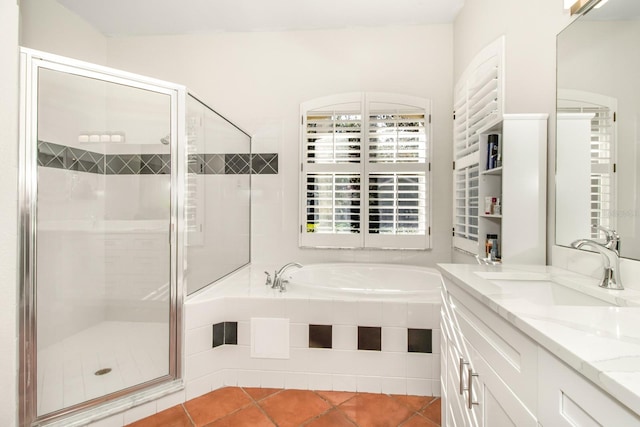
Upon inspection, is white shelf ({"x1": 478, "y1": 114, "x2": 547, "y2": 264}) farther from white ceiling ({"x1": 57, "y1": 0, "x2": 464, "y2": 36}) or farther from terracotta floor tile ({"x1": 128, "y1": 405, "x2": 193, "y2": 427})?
terracotta floor tile ({"x1": 128, "y1": 405, "x2": 193, "y2": 427})

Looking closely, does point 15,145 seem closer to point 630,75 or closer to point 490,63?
point 630,75

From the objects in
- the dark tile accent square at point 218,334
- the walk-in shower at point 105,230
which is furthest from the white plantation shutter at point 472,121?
the walk-in shower at point 105,230

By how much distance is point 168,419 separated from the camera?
1529mm

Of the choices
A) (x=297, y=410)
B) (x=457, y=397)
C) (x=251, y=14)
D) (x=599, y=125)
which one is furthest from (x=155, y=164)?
(x=599, y=125)

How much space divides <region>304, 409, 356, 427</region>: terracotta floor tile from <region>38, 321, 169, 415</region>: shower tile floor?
87cm

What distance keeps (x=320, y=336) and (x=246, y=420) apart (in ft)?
1.79

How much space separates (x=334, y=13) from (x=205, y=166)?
1.68 m

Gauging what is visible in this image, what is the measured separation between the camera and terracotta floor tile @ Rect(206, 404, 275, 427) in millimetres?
1499

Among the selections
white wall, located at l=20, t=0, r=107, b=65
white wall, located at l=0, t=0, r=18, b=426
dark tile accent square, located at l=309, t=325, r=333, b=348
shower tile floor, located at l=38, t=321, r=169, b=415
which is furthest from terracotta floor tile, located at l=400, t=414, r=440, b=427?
white wall, located at l=20, t=0, r=107, b=65

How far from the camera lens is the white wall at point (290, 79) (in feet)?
8.80

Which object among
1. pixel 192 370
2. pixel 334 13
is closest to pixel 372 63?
pixel 334 13

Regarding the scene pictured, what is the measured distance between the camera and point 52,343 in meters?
1.55

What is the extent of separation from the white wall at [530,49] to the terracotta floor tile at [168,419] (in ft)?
6.51

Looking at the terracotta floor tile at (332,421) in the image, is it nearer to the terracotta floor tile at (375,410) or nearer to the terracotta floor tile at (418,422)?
the terracotta floor tile at (375,410)
